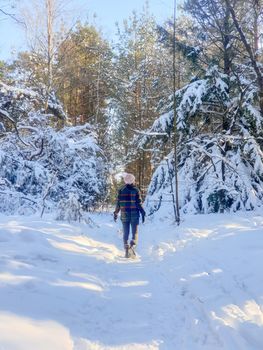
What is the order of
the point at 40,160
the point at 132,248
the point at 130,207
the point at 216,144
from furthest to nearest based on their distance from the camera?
the point at 40,160
the point at 216,144
the point at 130,207
the point at 132,248

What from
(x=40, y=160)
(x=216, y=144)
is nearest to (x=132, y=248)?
(x=216, y=144)

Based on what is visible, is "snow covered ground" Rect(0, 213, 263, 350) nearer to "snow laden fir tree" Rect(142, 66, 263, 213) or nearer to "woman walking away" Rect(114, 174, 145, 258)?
"woman walking away" Rect(114, 174, 145, 258)

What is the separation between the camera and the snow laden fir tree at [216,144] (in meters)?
12.8

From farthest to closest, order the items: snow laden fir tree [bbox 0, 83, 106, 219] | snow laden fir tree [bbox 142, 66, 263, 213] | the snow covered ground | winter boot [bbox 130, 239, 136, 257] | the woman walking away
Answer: snow laden fir tree [bbox 0, 83, 106, 219], snow laden fir tree [bbox 142, 66, 263, 213], the woman walking away, winter boot [bbox 130, 239, 136, 257], the snow covered ground

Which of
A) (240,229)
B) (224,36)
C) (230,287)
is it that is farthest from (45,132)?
(230,287)

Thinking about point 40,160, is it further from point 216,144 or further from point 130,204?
point 130,204

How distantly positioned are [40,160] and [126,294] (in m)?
11.9

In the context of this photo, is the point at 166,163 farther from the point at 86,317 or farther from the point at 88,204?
the point at 86,317

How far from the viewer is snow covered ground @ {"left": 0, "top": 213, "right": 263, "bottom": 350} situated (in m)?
3.52

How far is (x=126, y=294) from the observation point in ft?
16.4

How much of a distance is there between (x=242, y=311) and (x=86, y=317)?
1696mm

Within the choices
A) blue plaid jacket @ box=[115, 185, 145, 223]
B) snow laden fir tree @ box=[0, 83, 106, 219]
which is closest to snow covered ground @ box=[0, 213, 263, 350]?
blue plaid jacket @ box=[115, 185, 145, 223]

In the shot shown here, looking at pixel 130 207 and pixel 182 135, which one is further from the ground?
pixel 182 135

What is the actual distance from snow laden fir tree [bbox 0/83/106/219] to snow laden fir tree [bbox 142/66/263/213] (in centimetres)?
403
